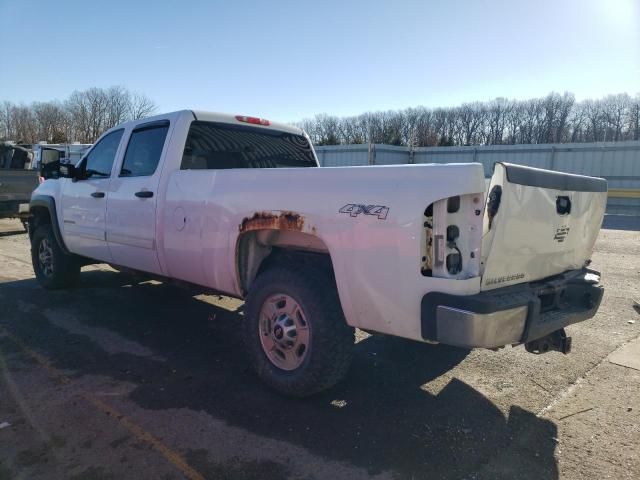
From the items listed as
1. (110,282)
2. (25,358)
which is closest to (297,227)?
(25,358)

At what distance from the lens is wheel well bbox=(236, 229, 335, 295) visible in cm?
343

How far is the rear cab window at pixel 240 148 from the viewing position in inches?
184

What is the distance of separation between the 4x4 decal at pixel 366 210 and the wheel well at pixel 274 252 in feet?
1.29

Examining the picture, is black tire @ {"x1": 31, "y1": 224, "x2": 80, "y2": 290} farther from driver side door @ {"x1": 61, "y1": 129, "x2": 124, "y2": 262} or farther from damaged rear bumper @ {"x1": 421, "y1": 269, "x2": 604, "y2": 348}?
damaged rear bumper @ {"x1": 421, "y1": 269, "x2": 604, "y2": 348}

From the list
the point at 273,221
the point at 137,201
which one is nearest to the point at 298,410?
the point at 273,221

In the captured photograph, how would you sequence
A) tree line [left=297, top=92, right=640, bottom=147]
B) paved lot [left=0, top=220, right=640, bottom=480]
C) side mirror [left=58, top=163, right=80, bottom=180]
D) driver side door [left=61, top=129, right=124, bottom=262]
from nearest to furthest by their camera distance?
paved lot [left=0, top=220, right=640, bottom=480]
driver side door [left=61, top=129, right=124, bottom=262]
side mirror [left=58, top=163, right=80, bottom=180]
tree line [left=297, top=92, right=640, bottom=147]

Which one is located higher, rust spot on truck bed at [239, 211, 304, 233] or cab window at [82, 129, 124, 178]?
cab window at [82, 129, 124, 178]

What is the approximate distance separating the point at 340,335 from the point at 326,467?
32.5 inches

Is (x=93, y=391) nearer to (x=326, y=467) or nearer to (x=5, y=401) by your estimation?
(x=5, y=401)

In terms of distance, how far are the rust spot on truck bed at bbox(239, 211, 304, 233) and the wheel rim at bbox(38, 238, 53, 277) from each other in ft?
14.0

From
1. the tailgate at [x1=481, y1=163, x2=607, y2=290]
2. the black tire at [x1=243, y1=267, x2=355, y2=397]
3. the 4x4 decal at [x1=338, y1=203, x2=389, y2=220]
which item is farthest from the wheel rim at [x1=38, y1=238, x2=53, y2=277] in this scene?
the tailgate at [x1=481, y1=163, x2=607, y2=290]

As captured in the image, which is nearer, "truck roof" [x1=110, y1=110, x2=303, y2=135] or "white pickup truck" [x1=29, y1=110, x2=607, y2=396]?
"white pickup truck" [x1=29, y1=110, x2=607, y2=396]

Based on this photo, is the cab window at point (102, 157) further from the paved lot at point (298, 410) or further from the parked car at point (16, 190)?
the parked car at point (16, 190)

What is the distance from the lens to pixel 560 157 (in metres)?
22.1
